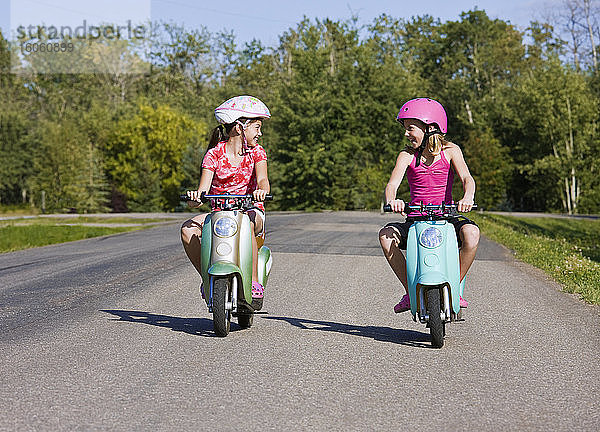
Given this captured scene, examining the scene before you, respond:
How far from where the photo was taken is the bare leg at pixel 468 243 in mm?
6348

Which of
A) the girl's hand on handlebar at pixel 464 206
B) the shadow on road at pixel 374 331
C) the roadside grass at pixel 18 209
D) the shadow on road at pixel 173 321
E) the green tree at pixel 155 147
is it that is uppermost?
the green tree at pixel 155 147

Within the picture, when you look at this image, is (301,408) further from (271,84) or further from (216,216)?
(271,84)

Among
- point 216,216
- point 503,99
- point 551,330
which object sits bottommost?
point 551,330

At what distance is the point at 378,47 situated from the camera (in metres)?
70.8

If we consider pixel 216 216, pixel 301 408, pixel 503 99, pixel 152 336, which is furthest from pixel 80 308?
pixel 503 99

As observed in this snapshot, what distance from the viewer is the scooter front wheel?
21.0 ft

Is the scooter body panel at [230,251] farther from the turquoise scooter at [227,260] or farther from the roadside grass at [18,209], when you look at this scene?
the roadside grass at [18,209]

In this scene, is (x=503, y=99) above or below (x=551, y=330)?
above

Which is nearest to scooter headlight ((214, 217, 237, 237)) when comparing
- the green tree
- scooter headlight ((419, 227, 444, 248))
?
scooter headlight ((419, 227, 444, 248))

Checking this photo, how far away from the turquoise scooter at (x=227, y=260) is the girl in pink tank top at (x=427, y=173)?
1.14 m

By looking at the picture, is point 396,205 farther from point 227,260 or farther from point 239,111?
point 239,111

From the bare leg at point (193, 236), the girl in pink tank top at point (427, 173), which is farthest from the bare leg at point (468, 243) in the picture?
the bare leg at point (193, 236)

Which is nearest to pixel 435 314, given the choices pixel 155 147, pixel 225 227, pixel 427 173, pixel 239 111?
pixel 427 173

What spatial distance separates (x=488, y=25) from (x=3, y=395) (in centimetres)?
6704
